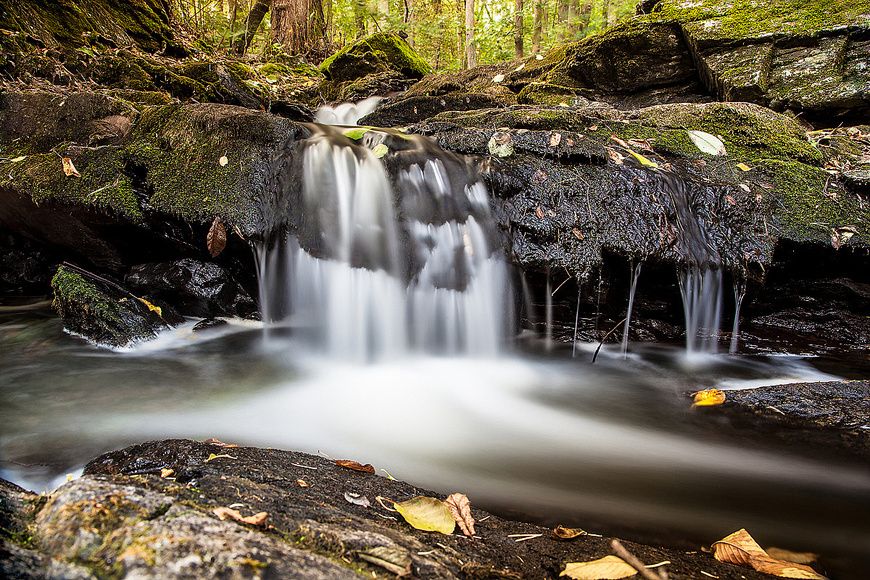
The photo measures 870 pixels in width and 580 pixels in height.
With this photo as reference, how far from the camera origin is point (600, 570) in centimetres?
121

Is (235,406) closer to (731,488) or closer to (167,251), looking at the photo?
(167,251)

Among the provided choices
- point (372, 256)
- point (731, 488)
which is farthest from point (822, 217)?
point (372, 256)

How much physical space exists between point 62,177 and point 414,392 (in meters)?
3.87

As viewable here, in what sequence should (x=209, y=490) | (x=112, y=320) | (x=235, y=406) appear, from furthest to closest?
(x=112, y=320) → (x=235, y=406) → (x=209, y=490)

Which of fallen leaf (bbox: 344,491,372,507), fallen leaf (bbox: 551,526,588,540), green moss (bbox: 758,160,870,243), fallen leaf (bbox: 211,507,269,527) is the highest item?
green moss (bbox: 758,160,870,243)

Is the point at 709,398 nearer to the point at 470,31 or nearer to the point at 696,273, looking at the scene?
the point at 696,273

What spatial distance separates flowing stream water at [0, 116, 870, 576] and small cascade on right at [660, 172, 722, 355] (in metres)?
0.02

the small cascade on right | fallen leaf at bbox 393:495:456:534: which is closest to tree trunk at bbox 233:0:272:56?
the small cascade on right

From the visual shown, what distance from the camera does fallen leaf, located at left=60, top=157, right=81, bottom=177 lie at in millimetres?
3971

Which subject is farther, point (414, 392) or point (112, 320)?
point (112, 320)

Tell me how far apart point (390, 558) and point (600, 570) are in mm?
643

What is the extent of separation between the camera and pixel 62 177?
3971mm

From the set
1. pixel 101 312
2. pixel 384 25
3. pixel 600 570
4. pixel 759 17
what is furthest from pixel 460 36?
pixel 600 570

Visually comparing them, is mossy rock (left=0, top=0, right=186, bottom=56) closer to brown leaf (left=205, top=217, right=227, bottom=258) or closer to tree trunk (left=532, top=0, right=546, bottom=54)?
brown leaf (left=205, top=217, right=227, bottom=258)
